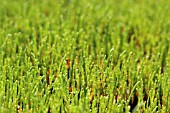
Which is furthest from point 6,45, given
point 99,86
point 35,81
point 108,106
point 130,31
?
point 130,31

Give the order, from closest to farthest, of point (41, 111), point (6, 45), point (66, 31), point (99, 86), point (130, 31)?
point (41, 111) < point (99, 86) < point (6, 45) < point (66, 31) < point (130, 31)

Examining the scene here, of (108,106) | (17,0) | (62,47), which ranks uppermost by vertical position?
(17,0)

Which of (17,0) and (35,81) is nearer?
(35,81)

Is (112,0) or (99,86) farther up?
(112,0)

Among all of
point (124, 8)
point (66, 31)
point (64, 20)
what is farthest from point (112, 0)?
point (66, 31)

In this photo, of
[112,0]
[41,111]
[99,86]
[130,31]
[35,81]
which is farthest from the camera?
[112,0]

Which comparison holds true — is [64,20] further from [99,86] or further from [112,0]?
[99,86]
